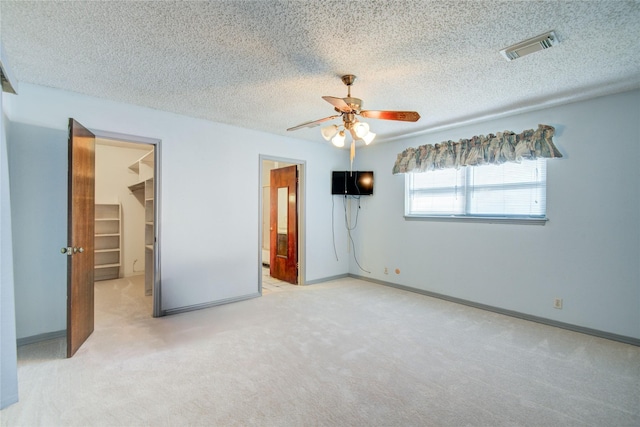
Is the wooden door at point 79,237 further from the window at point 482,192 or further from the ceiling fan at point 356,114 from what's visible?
the window at point 482,192

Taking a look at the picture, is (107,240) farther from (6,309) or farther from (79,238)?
(6,309)

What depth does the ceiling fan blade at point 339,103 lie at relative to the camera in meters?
2.48

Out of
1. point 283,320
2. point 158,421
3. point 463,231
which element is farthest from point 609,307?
point 158,421

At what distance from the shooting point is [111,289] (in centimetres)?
511

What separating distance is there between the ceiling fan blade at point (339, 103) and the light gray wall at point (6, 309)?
2.30 metres

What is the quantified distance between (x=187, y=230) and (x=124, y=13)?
2.63 meters

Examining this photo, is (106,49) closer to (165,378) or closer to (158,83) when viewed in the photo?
(158,83)

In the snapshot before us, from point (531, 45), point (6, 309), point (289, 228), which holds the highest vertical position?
point (531, 45)

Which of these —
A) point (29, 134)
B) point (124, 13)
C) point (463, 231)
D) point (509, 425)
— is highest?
point (124, 13)

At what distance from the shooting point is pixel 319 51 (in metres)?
2.42

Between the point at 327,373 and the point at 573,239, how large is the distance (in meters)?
3.10

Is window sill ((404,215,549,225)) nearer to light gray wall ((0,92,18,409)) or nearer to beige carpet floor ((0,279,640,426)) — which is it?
beige carpet floor ((0,279,640,426))

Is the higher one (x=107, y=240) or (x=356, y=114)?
(x=356, y=114)

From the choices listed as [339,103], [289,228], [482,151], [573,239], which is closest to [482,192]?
[482,151]
